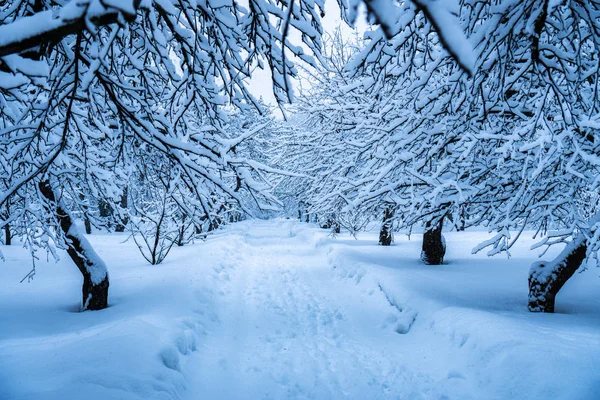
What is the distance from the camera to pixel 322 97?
13516 mm

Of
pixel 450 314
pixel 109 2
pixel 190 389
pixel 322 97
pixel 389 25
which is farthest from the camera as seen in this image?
pixel 322 97

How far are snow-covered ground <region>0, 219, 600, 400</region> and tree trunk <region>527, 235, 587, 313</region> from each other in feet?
0.86

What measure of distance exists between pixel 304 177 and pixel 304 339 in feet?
8.45

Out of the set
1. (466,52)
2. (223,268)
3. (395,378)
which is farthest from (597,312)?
(223,268)

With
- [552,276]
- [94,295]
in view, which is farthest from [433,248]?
[94,295]

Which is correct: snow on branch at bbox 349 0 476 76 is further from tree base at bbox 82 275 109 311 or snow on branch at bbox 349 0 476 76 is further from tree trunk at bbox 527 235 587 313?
tree base at bbox 82 275 109 311

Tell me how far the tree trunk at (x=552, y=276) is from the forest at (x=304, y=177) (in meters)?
0.03

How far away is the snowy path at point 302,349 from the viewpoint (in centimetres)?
387

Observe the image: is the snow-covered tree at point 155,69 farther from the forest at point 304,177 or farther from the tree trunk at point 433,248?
the tree trunk at point 433,248

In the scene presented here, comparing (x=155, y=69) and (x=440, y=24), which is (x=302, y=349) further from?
(x=440, y=24)

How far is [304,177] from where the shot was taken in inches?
207

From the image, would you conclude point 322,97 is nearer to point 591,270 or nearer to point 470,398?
point 591,270

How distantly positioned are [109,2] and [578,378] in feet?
14.2

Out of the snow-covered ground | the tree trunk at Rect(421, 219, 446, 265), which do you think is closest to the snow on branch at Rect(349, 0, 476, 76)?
the snow-covered ground
